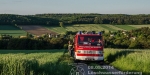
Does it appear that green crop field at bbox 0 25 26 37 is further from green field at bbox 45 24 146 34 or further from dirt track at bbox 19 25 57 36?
green field at bbox 45 24 146 34

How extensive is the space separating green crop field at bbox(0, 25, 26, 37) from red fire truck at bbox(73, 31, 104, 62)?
203 ft

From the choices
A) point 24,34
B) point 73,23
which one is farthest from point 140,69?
point 73,23

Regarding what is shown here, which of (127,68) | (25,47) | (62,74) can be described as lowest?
(25,47)

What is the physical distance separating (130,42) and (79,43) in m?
49.7

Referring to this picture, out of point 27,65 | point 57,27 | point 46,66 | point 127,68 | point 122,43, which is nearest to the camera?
point 27,65

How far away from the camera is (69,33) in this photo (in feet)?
292

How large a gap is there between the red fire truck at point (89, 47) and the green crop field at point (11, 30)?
61754 mm

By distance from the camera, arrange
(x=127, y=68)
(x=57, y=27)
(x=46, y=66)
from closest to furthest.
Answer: (x=46, y=66) < (x=127, y=68) < (x=57, y=27)

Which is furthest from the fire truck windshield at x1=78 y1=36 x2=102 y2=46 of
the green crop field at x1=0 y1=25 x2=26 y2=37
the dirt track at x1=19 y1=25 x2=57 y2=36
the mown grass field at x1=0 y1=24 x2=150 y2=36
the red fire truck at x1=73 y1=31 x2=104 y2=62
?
the mown grass field at x1=0 y1=24 x2=150 y2=36

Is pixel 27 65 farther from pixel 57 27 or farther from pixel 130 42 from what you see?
pixel 57 27

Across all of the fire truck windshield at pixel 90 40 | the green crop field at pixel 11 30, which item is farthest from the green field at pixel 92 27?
the fire truck windshield at pixel 90 40

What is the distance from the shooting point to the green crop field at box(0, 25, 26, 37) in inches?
3465

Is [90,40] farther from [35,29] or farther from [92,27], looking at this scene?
[92,27]

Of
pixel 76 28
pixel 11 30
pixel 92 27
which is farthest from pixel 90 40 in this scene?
pixel 92 27
